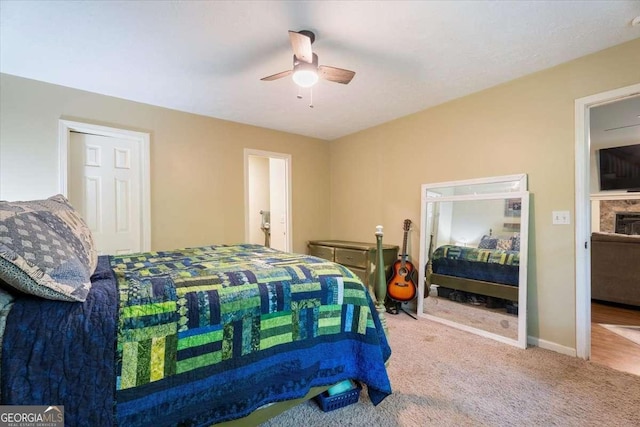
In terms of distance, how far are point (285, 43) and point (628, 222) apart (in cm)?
647

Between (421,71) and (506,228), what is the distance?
163cm

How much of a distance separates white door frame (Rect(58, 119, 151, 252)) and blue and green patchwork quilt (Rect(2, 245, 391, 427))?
148cm

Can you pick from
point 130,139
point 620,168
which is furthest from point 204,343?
point 620,168

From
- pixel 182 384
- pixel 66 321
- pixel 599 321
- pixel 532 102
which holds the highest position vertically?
pixel 532 102

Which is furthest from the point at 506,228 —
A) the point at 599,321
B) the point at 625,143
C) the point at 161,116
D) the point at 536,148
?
the point at 625,143

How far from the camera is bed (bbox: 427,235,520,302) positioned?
103 inches

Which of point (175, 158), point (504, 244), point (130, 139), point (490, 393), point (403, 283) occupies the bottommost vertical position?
point (490, 393)

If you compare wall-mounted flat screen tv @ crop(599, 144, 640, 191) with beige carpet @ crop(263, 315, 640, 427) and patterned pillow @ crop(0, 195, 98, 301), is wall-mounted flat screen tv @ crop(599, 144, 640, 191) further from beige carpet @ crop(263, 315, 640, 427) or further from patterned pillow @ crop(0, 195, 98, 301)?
patterned pillow @ crop(0, 195, 98, 301)

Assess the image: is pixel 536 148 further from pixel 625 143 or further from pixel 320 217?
pixel 625 143

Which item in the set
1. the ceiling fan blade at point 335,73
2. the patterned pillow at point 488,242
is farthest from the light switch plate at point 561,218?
the ceiling fan blade at point 335,73

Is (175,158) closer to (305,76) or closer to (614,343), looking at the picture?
(305,76)

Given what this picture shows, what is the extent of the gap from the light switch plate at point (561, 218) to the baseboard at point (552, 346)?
1.01 meters

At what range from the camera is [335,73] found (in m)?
2.09

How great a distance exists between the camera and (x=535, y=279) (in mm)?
2527
